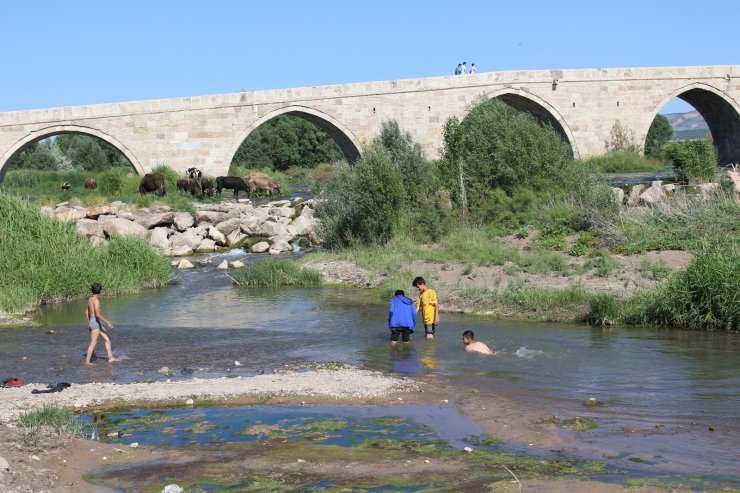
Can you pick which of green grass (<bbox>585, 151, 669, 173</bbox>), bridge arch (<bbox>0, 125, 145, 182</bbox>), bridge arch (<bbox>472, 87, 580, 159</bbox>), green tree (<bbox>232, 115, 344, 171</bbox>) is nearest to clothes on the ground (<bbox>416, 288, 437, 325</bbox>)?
bridge arch (<bbox>0, 125, 145, 182</bbox>)

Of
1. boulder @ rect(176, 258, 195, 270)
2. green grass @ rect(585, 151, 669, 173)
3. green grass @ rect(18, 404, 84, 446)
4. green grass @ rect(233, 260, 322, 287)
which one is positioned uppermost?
green grass @ rect(585, 151, 669, 173)

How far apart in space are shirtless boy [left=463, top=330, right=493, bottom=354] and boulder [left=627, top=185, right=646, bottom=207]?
1120 centimetres

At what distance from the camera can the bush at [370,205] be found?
71.0ft

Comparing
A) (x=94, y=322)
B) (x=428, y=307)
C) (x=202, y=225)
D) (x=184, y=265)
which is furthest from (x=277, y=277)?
(x=94, y=322)

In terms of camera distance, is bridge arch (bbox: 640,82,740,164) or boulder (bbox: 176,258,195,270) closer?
boulder (bbox: 176,258,195,270)

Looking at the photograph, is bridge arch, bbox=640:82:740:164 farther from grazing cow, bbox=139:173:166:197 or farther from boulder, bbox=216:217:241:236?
boulder, bbox=216:217:241:236

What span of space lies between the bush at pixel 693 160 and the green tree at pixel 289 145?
29.3 metres

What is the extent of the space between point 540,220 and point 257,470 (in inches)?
589

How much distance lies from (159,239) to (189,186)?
7.41 m

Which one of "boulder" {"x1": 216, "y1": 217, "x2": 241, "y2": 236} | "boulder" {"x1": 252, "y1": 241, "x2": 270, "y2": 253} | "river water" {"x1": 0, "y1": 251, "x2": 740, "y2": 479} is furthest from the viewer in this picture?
"boulder" {"x1": 216, "y1": 217, "x2": 241, "y2": 236}

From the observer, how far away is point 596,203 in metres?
20.5

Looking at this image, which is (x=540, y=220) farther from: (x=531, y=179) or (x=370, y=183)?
(x=370, y=183)

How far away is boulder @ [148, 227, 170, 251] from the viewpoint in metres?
25.4

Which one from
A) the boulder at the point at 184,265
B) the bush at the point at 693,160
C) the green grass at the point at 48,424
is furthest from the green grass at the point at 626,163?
the green grass at the point at 48,424
